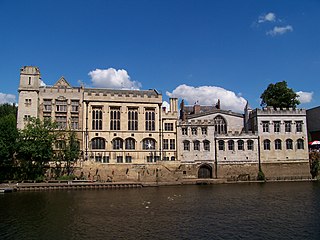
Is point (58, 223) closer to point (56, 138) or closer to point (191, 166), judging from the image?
point (56, 138)

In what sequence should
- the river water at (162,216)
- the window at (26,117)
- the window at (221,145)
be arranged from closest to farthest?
the river water at (162,216) < the window at (26,117) < the window at (221,145)

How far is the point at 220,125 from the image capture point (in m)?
67.1

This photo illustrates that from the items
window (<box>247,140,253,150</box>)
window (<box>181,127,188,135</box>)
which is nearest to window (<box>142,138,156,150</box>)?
window (<box>181,127,188,135</box>)

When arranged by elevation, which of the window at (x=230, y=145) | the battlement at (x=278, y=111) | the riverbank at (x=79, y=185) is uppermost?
the battlement at (x=278, y=111)

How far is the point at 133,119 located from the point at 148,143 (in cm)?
570

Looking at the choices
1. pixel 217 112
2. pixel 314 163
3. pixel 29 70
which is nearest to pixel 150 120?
pixel 217 112

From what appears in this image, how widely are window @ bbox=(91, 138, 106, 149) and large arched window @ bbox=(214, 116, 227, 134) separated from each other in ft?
83.8

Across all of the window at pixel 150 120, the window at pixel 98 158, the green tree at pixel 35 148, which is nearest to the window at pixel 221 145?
the window at pixel 150 120

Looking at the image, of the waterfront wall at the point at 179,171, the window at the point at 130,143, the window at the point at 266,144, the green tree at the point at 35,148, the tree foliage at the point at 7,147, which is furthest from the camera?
the window at the point at 266,144

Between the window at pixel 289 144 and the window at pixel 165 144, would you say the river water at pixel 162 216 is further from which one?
the window at pixel 289 144

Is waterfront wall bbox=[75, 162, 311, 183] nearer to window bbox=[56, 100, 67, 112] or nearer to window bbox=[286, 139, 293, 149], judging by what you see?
window bbox=[286, 139, 293, 149]

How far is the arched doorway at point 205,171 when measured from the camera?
5919 cm

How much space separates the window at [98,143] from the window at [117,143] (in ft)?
6.32

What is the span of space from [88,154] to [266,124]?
36734mm
